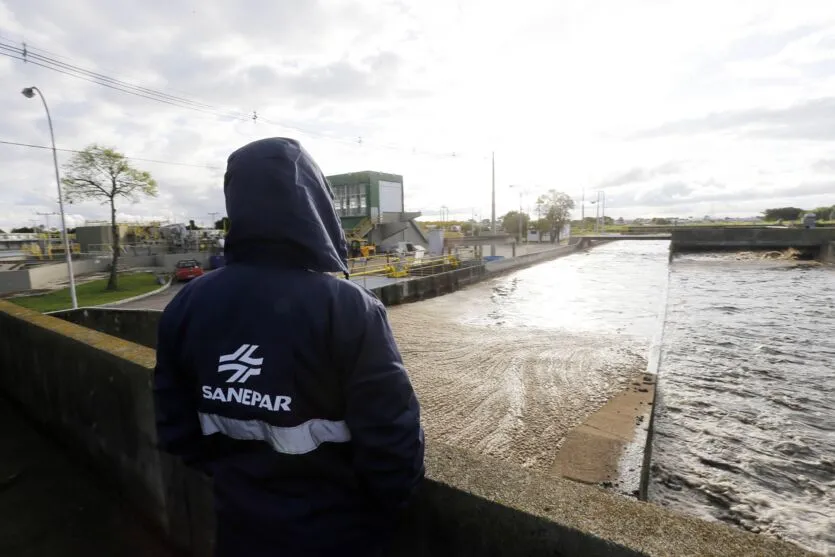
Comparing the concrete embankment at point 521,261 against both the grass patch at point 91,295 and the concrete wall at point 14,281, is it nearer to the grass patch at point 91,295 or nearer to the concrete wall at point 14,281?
the grass patch at point 91,295

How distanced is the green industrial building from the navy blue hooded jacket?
43972 millimetres

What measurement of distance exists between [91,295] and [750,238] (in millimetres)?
55200

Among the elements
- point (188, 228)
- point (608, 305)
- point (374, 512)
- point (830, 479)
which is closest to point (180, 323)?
point (374, 512)

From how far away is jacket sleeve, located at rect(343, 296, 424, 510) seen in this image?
4.15 feet

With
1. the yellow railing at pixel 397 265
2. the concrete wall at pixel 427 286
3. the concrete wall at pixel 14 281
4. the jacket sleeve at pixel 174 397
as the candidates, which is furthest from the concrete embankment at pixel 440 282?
the concrete wall at pixel 14 281

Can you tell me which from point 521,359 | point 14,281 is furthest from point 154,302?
point 521,359

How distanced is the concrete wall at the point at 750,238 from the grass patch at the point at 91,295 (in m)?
47.7

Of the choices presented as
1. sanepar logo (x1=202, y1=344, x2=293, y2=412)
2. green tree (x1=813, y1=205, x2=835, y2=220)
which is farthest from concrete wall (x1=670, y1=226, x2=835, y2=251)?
sanepar logo (x1=202, y1=344, x2=293, y2=412)

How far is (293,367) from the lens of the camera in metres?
1.29

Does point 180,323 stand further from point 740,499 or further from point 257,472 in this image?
point 740,499

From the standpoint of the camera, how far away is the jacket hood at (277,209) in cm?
138

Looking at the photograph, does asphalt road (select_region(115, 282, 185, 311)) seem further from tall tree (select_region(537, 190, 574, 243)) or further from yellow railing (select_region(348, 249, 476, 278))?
tall tree (select_region(537, 190, 574, 243))

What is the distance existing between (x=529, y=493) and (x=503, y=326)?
A: 581 inches

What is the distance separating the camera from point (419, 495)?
63.1 inches
